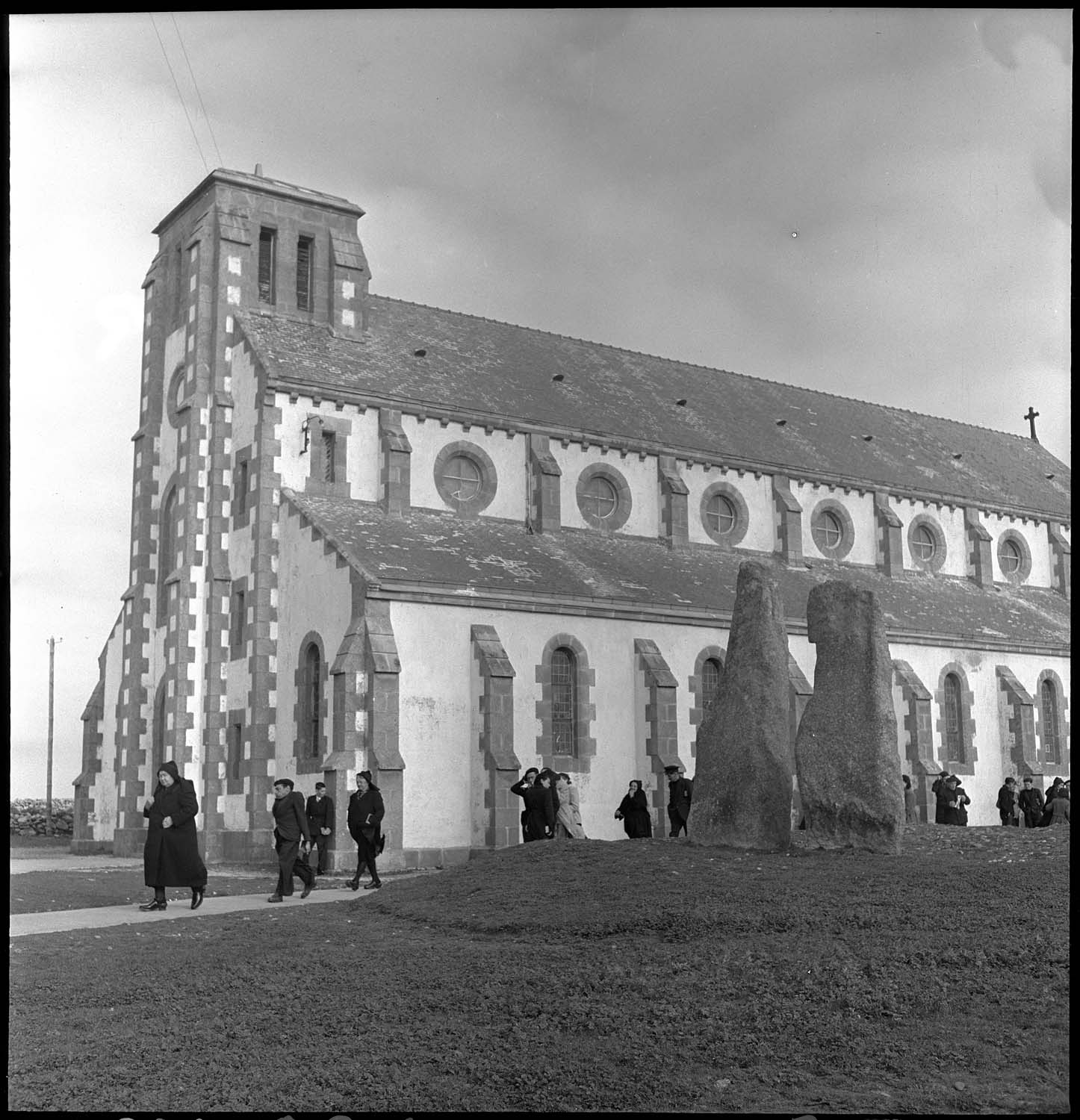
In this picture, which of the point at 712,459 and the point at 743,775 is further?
the point at 712,459

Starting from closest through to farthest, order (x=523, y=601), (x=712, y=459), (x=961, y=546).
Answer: (x=523, y=601)
(x=712, y=459)
(x=961, y=546)

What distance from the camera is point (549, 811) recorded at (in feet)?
76.3

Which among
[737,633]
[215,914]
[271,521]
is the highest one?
[271,521]

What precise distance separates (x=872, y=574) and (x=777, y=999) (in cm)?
3123

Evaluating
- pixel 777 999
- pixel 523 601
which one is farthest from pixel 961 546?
pixel 777 999

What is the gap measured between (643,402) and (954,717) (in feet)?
Answer: 41.6

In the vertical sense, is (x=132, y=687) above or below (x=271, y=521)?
below

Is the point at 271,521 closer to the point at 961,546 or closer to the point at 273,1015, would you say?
the point at 273,1015

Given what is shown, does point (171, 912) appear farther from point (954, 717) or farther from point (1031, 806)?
point (954, 717)

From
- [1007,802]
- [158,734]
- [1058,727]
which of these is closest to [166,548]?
[158,734]

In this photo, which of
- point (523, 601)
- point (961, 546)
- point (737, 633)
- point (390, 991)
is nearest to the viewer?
point (390, 991)

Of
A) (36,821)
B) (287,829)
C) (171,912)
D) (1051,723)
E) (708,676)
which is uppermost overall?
(708,676)

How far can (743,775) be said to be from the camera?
18297 mm

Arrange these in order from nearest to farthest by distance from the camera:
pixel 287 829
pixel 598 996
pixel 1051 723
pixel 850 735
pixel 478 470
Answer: pixel 598 996, pixel 850 735, pixel 287 829, pixel 478 470, pixel 1051 723
